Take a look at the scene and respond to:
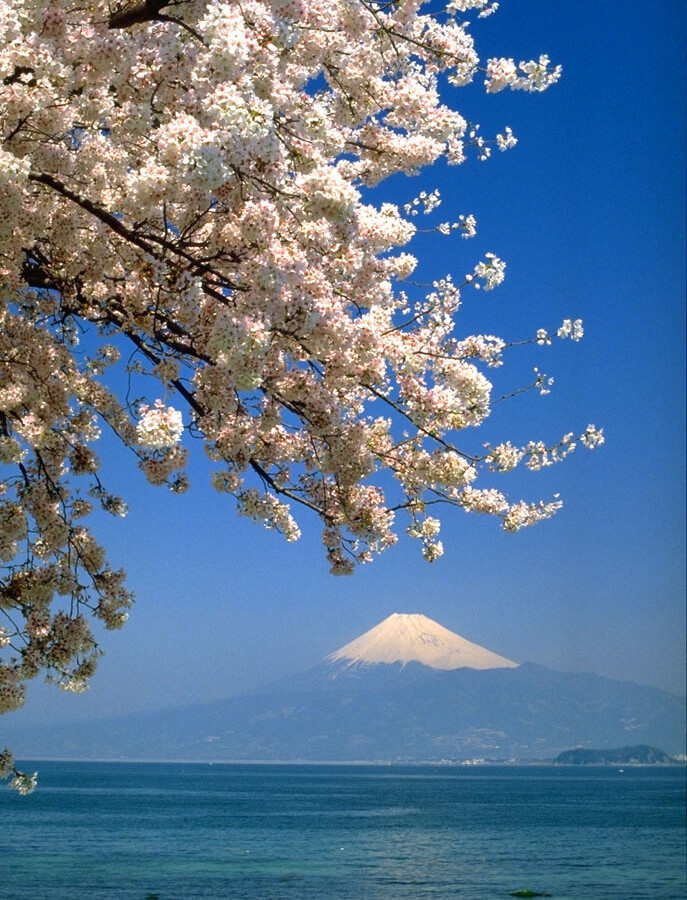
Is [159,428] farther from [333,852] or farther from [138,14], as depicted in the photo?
[333,852]

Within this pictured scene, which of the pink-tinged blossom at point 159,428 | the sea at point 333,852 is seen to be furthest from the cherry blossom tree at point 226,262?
the sea at point 333,852

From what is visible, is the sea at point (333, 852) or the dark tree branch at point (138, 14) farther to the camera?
the sea at point (333, 852)

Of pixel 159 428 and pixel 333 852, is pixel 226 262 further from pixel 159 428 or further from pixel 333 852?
pixel 333 852

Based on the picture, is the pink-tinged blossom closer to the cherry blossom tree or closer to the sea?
the cherry blossom tree

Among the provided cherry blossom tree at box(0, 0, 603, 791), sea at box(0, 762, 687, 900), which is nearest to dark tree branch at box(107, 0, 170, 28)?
cherry blossom tree at box(0, 0, 603, 791)

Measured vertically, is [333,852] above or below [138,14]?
below

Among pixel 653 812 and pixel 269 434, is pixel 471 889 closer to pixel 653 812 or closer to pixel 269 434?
pixel 269 434

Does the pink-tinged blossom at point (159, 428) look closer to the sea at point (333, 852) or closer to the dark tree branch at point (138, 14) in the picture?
the dark tree branch at point (138, 14)

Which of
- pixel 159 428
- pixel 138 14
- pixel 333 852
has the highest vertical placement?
pixel 138 14

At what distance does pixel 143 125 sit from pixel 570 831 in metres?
82.6

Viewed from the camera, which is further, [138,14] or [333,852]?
[333,852]

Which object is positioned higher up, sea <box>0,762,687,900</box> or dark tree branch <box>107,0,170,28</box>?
dark tree branch <box>107,0,170,28</box>

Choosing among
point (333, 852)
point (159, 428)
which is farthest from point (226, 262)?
point (333, 852)

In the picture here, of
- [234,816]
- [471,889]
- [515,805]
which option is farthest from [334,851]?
[515,805]
